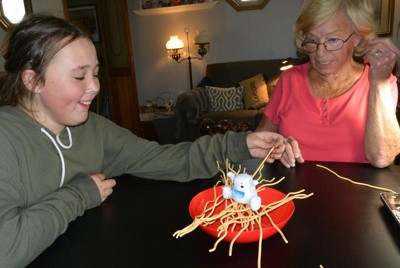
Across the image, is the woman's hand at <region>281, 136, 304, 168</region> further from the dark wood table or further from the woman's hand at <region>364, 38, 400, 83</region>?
the woman's hand at <region>364, 38, 400, 83</region>

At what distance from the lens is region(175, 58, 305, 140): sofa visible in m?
3.98

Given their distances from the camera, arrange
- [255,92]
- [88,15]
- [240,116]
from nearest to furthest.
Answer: [240,116], [255,92], [88,15]

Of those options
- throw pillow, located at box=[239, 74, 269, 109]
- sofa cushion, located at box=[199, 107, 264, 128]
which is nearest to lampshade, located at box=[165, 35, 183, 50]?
throw pillow, located at box=[239, 74, 269, 109]

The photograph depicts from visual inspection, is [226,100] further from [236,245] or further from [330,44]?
[236,245]

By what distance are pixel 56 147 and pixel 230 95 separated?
135 inches

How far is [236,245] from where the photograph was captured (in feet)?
2.40

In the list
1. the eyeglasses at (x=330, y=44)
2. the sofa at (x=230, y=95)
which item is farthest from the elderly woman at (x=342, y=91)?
the sofa at (x=230, y=95)

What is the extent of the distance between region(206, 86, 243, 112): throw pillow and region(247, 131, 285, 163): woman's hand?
123 inches

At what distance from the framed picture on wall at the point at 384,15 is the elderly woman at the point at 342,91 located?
3.44 m

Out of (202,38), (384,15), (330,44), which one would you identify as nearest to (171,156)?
(330,44)

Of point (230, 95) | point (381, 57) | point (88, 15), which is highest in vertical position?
point (88, 15)

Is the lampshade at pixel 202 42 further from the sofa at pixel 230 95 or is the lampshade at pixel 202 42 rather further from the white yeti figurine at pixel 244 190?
the white yeti figurine at pixel 244 190

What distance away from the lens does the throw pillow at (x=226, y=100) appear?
4.29 m

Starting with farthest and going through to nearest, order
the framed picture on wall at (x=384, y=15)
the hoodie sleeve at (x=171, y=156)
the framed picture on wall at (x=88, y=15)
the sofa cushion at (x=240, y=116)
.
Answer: the framed picture on wall at (x=88, y=15), the framed picture on wall at (x=384, y=15), the sofa cushion at (x=240, y=116), the hoodie sleeve at (x=171, y=156)
